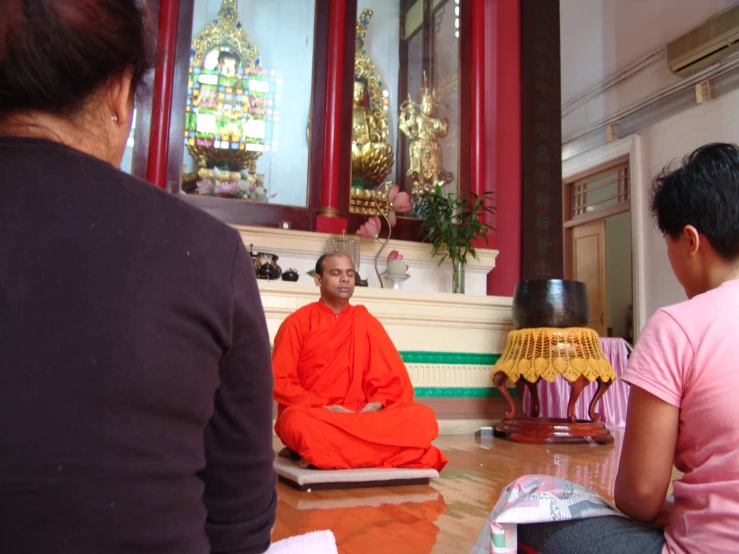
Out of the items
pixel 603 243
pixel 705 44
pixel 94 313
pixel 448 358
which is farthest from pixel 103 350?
pixel 603 243

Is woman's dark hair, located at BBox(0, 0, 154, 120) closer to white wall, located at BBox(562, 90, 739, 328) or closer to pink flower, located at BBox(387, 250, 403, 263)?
pink flower, located at BBox(387, 250, 403, 263)

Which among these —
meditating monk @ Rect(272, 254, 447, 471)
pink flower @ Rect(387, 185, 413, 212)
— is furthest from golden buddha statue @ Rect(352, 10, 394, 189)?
meditating monk @ Rect(272, 254, 447, 471)

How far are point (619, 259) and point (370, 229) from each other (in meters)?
5.09

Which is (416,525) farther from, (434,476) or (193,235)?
(193,235)

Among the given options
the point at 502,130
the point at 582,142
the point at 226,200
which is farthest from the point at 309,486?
the point at 582,142

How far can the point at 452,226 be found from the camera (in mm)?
5082

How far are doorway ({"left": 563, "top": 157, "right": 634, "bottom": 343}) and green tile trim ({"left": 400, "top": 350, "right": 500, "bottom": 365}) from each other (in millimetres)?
3834

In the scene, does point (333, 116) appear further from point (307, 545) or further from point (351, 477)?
point (307, 545)

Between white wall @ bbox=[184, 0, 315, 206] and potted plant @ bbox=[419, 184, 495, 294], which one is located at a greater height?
white wall @ bbox=[184, 0, 315, 206]

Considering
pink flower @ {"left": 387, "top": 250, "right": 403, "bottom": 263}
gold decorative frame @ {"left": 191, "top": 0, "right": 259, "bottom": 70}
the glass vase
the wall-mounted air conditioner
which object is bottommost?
the glass vase

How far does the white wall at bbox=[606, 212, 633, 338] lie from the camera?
886cm

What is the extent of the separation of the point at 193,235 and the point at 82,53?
7.4 inches

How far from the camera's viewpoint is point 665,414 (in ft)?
3.52

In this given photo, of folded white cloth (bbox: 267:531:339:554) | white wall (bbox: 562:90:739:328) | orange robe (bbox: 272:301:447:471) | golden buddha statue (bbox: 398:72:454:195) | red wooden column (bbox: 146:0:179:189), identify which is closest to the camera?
folded white cloth (bbox: 267:531:339:554)
